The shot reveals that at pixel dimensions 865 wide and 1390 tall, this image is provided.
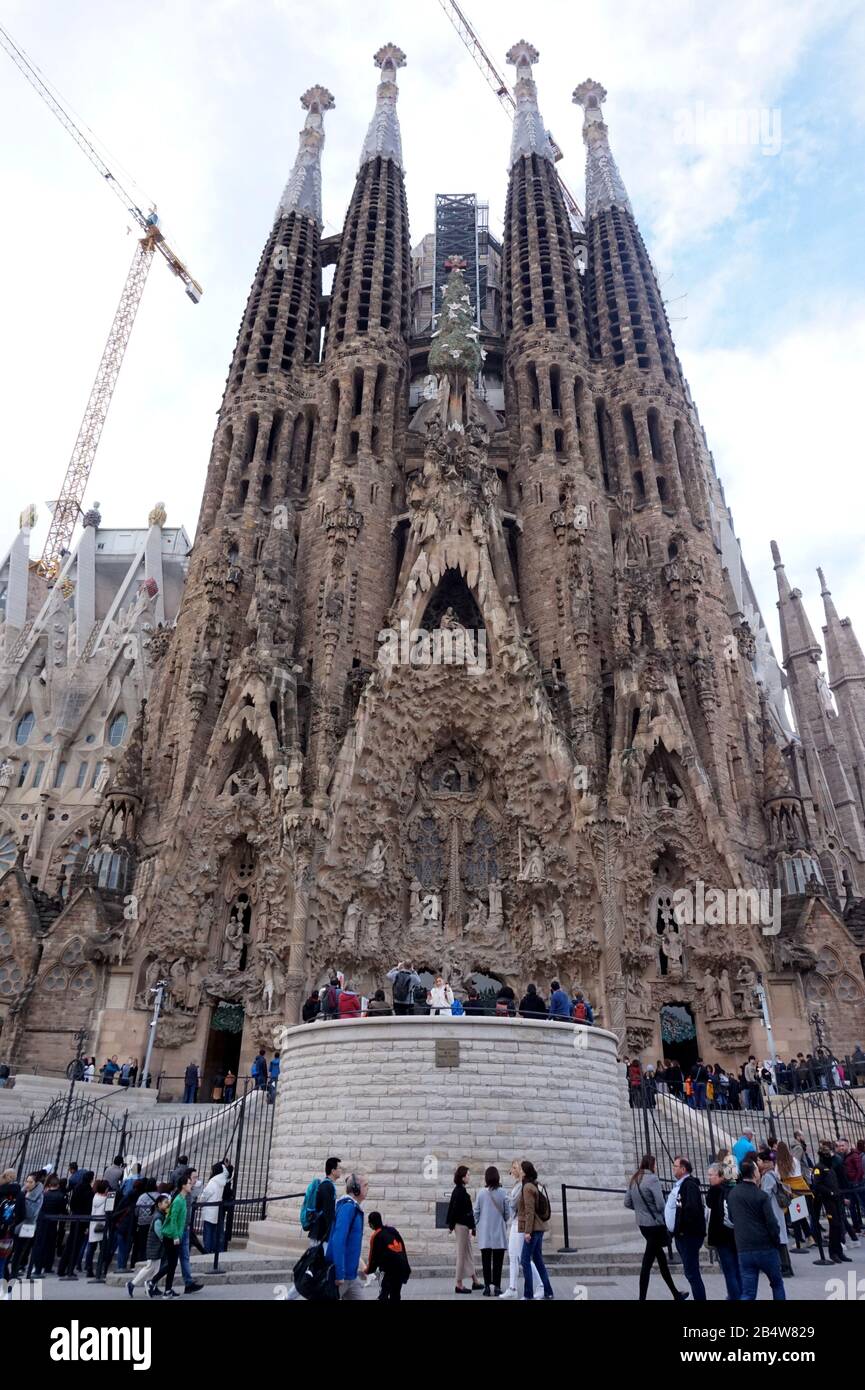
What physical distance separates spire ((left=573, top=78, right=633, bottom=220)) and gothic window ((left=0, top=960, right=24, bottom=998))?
4288cm

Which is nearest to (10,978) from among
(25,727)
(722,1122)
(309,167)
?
(722,1122)

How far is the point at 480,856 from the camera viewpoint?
28781mm

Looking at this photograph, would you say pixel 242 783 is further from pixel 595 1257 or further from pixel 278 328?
pixel 278 328

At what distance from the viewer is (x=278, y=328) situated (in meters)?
40.2

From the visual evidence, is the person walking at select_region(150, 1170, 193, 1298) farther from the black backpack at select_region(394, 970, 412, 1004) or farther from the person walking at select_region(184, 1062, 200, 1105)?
the person walking at select_region(184, 1062, 200, 1105)

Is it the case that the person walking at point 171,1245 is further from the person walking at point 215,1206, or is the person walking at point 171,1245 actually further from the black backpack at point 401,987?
the black backpack at point 401,987

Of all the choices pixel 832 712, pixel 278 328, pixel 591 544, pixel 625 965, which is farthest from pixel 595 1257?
pixel 832 712

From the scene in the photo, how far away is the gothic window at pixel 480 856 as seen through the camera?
28.5 m

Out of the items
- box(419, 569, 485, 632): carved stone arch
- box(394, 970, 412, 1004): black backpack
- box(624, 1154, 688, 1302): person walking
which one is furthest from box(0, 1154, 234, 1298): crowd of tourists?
box(419, 569, 485, 632): carved stone arch

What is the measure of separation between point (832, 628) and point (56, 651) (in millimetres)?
42205

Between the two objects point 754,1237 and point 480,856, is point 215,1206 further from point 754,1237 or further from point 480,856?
point 480,856

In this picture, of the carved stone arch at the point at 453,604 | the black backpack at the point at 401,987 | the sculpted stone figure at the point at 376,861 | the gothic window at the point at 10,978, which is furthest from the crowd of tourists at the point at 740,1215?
the carved stone arch at the point at 453,604

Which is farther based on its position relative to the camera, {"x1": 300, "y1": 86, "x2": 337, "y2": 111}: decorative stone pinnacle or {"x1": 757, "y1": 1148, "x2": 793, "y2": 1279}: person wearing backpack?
{"x1": 300, "y1": 86, "x2": 337, "y2": 111}: decorative stone pinnacle

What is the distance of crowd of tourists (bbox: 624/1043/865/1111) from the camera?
18797 mm
